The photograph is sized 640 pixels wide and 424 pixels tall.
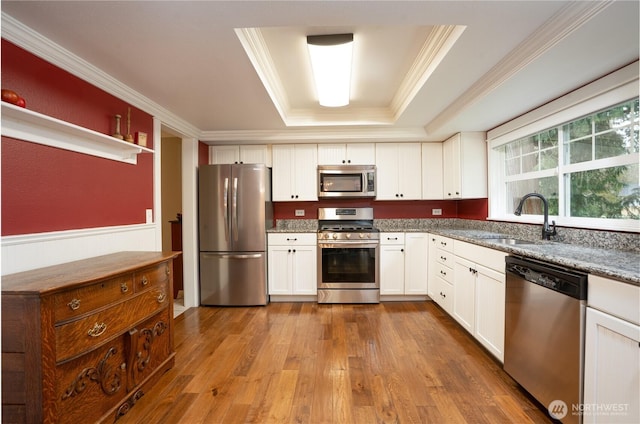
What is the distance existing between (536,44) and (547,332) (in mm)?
1691

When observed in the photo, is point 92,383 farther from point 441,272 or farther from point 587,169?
point 587,169

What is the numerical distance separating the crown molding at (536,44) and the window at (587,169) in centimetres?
77

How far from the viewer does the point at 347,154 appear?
3793mm

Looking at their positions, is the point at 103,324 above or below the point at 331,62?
below

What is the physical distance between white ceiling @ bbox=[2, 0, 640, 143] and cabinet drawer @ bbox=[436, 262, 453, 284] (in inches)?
62.5

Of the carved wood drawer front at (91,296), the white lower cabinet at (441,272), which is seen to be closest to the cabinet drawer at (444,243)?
the white lower cabinet at (441,272)

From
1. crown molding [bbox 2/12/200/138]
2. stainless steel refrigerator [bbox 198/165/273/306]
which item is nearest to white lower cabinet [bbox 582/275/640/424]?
stainless steel refrigerator [bbox 198/165/273/306]

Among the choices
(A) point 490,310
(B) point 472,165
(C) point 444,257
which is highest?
(B) point 472,165

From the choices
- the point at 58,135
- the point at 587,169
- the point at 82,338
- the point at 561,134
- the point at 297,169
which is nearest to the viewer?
the point at 82,338

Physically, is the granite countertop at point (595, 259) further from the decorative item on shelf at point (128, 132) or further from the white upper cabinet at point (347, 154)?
→ the decorative item on shelf at point (128, 132)

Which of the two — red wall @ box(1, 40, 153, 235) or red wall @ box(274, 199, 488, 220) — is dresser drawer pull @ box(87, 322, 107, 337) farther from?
red wall @ box(274, 199, 488, 220)

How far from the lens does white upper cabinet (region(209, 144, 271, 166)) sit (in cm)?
381

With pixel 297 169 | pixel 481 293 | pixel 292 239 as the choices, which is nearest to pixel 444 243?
pixel 481 293

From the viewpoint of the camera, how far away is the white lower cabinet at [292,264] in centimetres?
352
